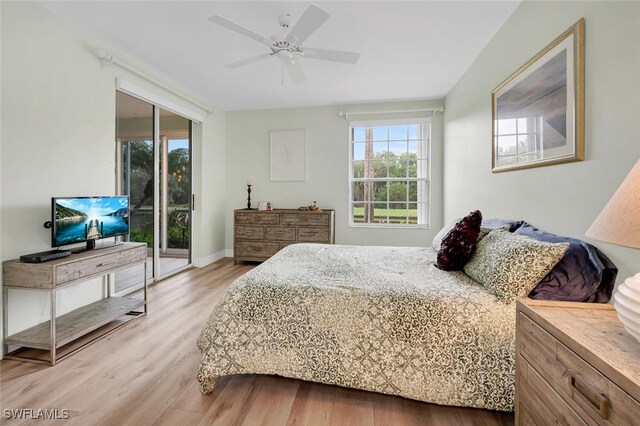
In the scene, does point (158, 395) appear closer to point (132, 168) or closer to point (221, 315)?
point (221, 315)

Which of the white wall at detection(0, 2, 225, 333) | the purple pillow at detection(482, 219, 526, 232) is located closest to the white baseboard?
the white wall at detection(0, 2, 225, 333)

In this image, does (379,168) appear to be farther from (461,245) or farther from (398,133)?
(461,245)

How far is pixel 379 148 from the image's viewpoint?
4.71m

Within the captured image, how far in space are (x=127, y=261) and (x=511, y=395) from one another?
9.62 feet

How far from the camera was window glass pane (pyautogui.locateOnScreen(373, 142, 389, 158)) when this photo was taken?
185 inches

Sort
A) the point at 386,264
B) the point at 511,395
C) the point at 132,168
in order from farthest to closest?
the point at 132,168
the point at 386,264
the point at 511,395

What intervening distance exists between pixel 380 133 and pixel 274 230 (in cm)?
235


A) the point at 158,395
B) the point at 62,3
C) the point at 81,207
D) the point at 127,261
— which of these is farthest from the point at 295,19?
the point at 158,395

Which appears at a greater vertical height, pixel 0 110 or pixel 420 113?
pixel 420 113

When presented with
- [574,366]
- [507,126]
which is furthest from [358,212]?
[574,366]

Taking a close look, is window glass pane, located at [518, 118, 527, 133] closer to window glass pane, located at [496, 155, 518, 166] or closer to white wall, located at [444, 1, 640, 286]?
window glass pane, located at [496, 155, 518, 166]

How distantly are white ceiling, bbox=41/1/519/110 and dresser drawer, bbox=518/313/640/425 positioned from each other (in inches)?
94.2

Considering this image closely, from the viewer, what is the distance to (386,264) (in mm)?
2217

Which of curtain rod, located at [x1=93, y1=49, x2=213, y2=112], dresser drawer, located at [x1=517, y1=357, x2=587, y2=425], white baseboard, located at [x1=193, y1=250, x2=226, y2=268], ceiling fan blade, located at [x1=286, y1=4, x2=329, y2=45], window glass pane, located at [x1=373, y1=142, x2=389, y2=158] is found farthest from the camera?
window glass pane, located at [x1=373, y1=142, x2=389, y2=158]
